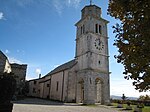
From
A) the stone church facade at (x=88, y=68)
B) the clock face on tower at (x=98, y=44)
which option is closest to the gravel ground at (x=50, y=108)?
the stone church facade at (x=88, y=68)

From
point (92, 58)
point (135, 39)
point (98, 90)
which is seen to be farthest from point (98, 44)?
point (135, 39)

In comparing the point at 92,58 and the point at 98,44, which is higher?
the point at 98,44

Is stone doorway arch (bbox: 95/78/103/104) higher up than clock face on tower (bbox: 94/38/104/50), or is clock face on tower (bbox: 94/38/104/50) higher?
clock face on tower (bbox: 94/38/104/50)

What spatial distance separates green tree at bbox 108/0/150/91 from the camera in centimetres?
670

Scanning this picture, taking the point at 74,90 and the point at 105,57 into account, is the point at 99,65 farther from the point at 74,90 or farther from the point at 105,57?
the point at 74,90

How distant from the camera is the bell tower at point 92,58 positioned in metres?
30.6

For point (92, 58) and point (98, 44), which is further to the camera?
point (98, 44)

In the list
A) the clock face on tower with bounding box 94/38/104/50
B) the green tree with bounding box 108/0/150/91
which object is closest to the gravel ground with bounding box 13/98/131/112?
the green tree with bounding box 108/0/150/91

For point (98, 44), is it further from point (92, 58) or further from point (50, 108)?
point (50, 108)

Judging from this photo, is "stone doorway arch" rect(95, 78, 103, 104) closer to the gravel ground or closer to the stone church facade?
the stone church facade

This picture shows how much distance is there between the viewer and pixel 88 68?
30734mm

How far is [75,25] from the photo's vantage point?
3956 centimetres

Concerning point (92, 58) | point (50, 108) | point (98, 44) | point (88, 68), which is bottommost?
point (50, 108)

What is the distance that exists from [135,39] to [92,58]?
25.1 meters
